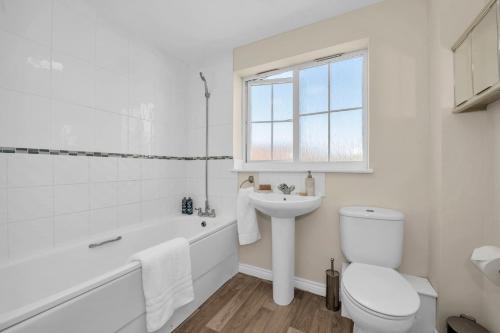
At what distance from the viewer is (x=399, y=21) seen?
4.98ft

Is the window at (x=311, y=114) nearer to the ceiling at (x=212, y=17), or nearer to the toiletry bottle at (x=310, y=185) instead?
the toiletry bottle at (x=310, y=185)

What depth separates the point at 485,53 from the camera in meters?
0.96

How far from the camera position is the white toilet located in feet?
3.09

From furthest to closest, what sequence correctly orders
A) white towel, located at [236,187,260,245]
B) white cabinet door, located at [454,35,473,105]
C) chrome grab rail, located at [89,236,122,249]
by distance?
white towel, located at [236,187,260,245], chrome grab rail, located at [89,236,122,249], white cabinet door, located at [454,35,473,105]

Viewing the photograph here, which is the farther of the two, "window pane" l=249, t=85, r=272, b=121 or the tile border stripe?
"window pane" l=249, t=85, r=272, b=121

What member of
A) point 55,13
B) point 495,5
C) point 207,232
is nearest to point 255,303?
point 207,232

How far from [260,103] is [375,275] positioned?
180 centimetres

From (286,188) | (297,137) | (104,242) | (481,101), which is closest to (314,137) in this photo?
(297,137)

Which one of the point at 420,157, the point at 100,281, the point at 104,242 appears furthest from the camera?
the point at 104,242

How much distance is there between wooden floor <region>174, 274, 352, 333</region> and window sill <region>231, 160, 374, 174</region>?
1.05m

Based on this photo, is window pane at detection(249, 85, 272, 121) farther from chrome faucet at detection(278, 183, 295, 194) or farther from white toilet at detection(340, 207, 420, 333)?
white toilet at detection(340, 207, 420, 333)

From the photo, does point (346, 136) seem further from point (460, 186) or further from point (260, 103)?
point (260, 103)

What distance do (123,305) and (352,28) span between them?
2365mm

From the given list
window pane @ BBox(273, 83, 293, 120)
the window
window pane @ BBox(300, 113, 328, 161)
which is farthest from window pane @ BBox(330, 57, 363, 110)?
window pane @ BBox(273, 83, 293, 120)
